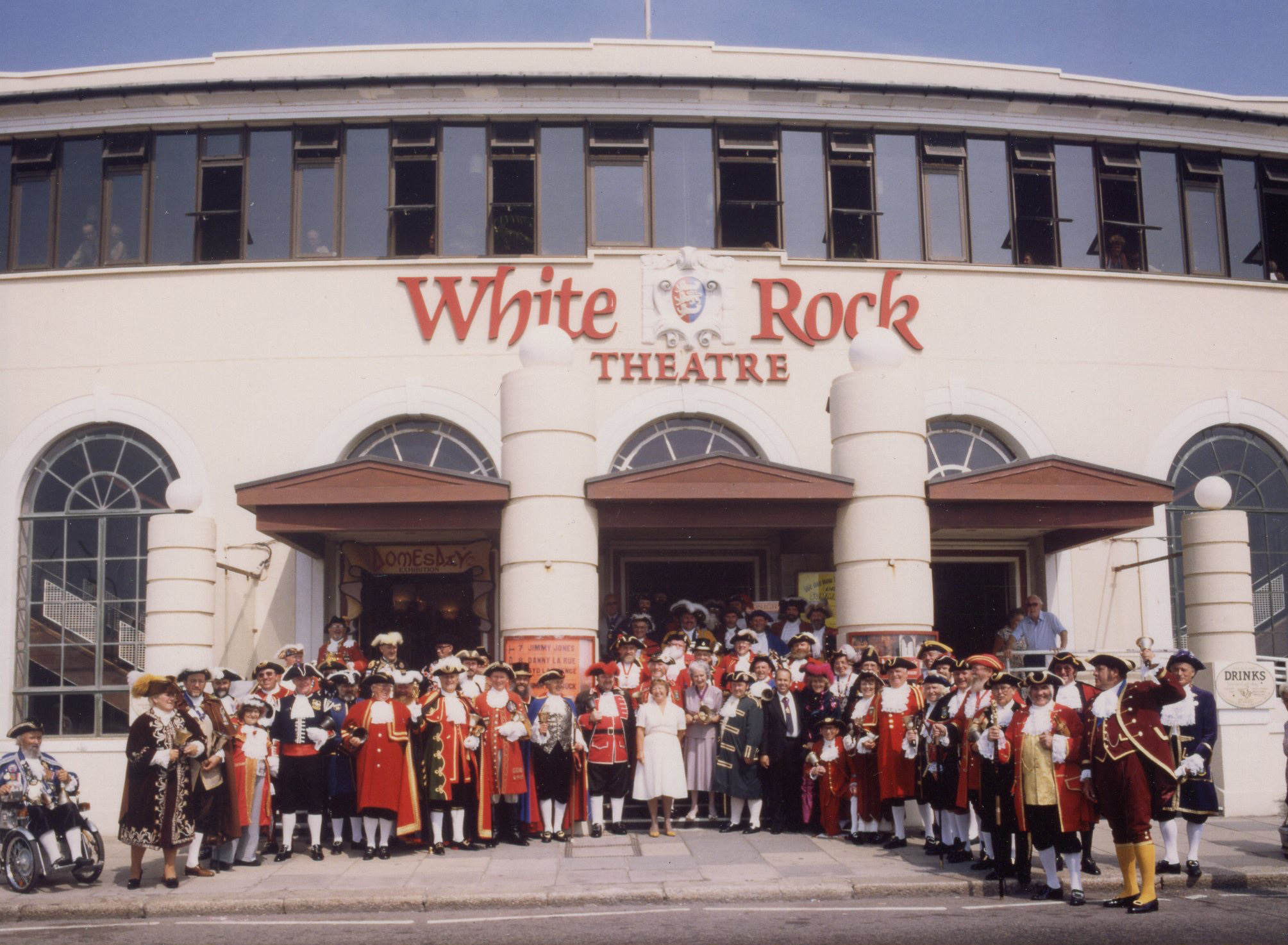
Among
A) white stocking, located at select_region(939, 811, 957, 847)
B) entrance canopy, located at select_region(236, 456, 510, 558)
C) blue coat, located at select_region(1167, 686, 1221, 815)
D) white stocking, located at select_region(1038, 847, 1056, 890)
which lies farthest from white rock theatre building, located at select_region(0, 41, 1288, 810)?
white stocking, located at select_region(1038, 847, 1056, 890)

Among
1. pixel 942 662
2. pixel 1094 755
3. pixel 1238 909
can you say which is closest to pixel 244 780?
pixel 942 662

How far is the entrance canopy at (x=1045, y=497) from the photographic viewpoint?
15.0 m

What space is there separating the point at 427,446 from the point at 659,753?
23.0ft

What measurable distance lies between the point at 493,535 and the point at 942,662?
733cm

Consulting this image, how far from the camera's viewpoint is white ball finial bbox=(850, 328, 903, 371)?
14.6m

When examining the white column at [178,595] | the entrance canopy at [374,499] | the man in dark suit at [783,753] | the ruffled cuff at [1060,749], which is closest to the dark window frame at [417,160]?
the entrance canopy at [374,499]

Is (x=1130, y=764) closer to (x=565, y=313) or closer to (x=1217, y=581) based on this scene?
(x=1217, y=581)

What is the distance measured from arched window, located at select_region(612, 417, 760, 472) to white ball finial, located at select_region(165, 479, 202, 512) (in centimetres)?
561

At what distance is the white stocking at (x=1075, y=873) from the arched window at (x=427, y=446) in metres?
10.3

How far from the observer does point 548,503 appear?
1415 cm

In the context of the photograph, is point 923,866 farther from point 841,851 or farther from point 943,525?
point 943,525

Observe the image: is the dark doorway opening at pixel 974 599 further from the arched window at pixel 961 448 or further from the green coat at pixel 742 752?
the green coat at pixel 742 752

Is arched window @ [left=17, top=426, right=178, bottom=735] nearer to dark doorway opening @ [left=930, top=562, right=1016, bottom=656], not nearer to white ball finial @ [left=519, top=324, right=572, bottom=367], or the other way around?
white ball finial @ [left=519, top=324, right=572, bottom=367]

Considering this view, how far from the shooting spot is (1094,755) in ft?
33.2
